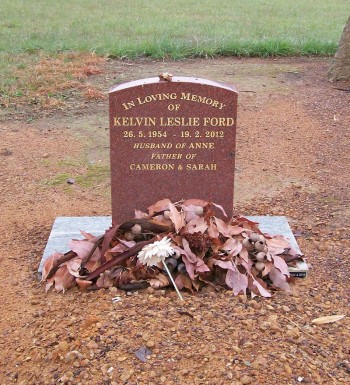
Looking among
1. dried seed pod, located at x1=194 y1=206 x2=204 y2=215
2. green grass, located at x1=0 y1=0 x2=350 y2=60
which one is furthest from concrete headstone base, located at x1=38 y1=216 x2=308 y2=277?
green grass, located at x1=0 y1=0 x2=350 y2=60

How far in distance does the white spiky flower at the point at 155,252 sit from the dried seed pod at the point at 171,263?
0.09m

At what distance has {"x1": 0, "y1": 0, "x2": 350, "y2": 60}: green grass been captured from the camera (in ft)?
31.9

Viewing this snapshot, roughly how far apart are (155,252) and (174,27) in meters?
8.74

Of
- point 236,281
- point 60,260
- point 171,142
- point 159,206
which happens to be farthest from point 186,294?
point 171,142

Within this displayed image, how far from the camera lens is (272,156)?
241 inches

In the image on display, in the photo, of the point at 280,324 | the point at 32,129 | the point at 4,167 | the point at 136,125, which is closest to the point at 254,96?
the point at 32,129

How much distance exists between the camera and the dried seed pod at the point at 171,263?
3.63 metres

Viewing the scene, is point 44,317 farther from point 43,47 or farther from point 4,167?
point 43,47

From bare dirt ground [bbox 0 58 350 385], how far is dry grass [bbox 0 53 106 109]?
0.21m

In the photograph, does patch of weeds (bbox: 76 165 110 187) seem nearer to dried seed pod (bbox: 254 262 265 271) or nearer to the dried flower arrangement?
the dried flower arrangement

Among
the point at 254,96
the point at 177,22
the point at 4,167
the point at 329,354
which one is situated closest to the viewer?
the point at 329,354

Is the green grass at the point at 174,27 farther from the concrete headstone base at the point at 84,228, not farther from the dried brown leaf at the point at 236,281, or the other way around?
the dried brown leaf at the point at 236,281

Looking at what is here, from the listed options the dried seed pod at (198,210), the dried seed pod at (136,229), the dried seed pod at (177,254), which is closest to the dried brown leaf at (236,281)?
the dried seed pod at (177,254)

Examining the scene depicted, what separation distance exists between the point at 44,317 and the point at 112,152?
1050 millimetres
